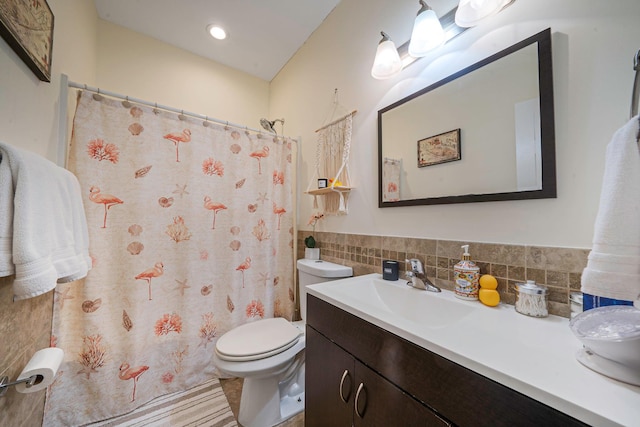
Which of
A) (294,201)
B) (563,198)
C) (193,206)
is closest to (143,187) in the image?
(193,206)

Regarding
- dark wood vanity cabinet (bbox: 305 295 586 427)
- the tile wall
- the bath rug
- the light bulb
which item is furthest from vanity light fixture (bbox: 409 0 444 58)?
the bath rug

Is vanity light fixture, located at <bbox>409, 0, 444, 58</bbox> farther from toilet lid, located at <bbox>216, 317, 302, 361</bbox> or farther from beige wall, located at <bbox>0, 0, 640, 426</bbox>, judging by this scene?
toilet lid, located at <bbox>216, 317, 302, 361</bbox>

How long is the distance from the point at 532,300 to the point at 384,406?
1.77ft

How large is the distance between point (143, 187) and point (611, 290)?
1863 mm

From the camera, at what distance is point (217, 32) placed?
1.78 metres

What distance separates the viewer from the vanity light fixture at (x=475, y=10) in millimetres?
791

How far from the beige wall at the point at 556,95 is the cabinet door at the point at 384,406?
1.96 ft

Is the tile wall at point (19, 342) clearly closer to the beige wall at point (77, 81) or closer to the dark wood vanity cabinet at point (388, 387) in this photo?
the beige wall at point (77, 81)

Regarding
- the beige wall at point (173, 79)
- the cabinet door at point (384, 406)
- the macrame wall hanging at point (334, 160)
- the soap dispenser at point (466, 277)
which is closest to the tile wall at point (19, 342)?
the cabinet door at point (384, 406)

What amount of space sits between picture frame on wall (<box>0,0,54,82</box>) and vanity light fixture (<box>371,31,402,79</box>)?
4.27 ft

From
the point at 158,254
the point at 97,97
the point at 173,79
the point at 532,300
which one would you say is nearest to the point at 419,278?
the point at 532,300

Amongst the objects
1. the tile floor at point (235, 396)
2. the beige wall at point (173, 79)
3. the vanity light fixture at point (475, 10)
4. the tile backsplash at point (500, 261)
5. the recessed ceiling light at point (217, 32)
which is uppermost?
the recessed ceiling light at point (217, 32)

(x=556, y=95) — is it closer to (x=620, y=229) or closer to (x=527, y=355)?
(x=620, y=229)

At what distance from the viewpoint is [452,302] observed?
815 millimetres
